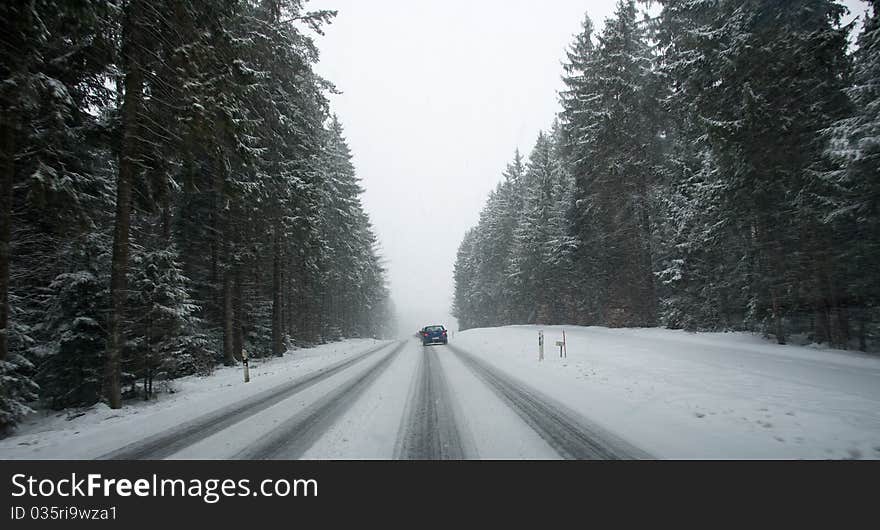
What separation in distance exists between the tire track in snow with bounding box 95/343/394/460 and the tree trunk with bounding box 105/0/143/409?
9.60 ft

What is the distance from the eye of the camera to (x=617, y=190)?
2200 centimetres

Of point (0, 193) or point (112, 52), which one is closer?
point (0, 193)

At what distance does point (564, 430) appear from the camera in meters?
5.26

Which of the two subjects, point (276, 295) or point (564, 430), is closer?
point (564, 430)

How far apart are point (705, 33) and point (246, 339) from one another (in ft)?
80.0

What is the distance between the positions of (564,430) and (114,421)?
8.01 metres

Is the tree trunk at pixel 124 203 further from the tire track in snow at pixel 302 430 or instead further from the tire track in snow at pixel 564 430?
the tire track in snow at pixel 564 430

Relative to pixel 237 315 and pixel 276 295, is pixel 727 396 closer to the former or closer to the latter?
pixel 237 315

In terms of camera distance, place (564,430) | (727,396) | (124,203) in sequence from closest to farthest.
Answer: (564,430), (727,396), (124,203)

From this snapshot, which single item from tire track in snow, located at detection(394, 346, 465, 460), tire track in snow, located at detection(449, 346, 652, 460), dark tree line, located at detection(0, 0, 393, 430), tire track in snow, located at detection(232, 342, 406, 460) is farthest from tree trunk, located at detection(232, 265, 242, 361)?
tire track in snow, located at detection(449, 346, 652, 460)

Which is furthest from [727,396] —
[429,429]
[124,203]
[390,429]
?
[124,203]

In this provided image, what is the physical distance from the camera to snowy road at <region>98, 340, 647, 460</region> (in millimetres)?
4477
